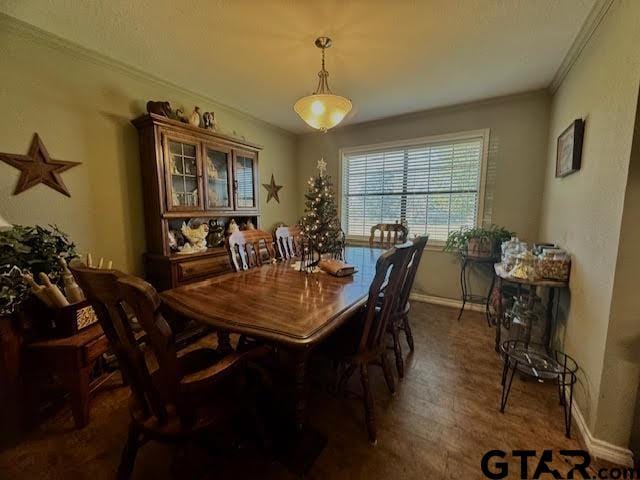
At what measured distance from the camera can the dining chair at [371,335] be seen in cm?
129

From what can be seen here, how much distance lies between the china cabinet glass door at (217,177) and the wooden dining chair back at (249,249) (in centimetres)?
80

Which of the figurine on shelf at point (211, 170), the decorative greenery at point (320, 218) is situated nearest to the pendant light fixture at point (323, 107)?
the decorative greenery at point (320, 218)

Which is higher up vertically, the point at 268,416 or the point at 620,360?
the point at 620,360

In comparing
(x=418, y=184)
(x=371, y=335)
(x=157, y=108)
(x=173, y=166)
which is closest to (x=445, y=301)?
(x=418, y=184)

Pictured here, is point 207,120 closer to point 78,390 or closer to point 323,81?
point 323,81

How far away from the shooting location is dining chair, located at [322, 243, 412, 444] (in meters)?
1.29

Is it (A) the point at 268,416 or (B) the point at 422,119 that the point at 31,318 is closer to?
(A) the point at 268,416

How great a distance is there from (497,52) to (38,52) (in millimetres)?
3471

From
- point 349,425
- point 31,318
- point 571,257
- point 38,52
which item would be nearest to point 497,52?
point 571,257

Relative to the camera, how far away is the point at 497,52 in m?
2.07

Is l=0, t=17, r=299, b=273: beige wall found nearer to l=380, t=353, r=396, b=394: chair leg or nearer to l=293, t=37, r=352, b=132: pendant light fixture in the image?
l=293, t=37, r=352, b=132: pendant light fixture

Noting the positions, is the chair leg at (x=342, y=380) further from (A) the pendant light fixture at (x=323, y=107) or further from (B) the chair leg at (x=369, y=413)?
(A) the pendant light fixture at (x=323, y=107)

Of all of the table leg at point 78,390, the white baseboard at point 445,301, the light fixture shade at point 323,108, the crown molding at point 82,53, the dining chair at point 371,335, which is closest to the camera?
the dining chair at point 371,335

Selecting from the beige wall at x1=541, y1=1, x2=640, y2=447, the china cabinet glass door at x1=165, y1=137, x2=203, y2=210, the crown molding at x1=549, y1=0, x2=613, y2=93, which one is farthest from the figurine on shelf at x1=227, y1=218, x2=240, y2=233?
the crown molding at x1=549, y1=0, x2=613, y2=93
